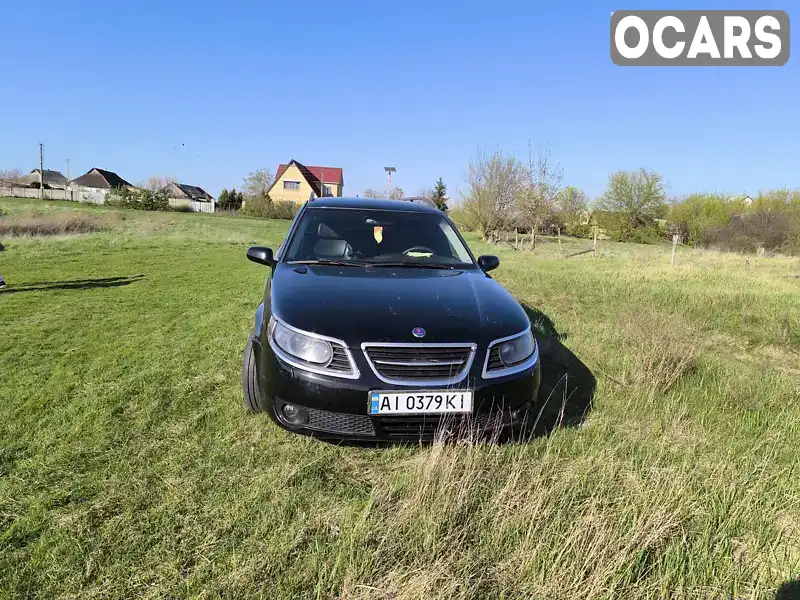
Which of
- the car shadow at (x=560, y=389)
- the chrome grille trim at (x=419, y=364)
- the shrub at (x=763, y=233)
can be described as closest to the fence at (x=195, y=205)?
the shrub at (x=763, y=233)

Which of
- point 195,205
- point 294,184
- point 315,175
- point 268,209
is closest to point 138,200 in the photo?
point 195,205

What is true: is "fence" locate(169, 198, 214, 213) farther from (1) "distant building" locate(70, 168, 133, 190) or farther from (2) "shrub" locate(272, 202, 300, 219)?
(1) "distant building" locate(70, 168, 133, 190)

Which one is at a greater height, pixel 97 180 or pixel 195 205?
pixel 97 180

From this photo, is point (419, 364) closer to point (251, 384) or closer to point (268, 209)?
point (251, 384)

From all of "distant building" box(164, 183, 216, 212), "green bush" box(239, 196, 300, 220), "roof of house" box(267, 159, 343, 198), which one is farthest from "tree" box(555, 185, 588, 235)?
"distant building" box(164, 183, 216, 212)

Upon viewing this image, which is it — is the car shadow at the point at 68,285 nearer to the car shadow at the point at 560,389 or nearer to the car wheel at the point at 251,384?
the car wheel at the point at 251,384

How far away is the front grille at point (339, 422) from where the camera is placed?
2.73m

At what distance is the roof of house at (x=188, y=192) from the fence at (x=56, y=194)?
44.5 feet

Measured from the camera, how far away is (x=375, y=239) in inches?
171

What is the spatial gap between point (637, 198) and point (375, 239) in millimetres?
55685

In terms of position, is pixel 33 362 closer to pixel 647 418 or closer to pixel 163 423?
pixel 163 423

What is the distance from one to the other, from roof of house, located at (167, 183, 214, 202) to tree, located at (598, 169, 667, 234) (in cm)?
5703

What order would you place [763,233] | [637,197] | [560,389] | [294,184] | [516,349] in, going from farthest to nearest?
[294,184] → [637,197] → [763,233] → [560,389] → [516,349]

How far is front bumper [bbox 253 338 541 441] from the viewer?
269 cm
